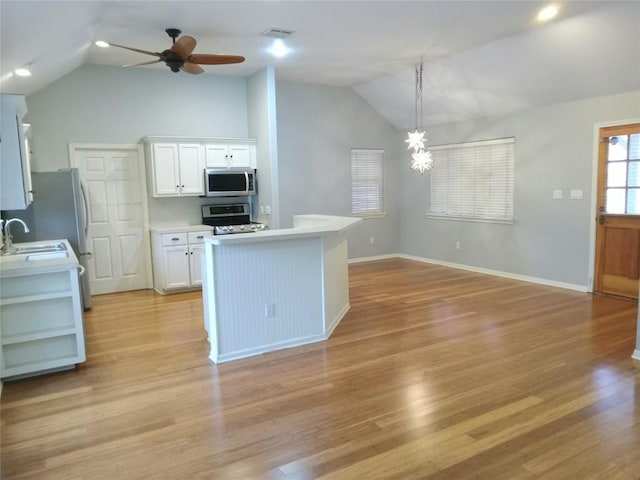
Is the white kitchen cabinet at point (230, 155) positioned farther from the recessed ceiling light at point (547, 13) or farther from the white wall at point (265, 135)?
the recessed ceiling light at point (547, 13)

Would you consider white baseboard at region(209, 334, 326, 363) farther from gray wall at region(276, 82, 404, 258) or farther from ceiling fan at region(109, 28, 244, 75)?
gray wall at region(276, 82, 404, 258)

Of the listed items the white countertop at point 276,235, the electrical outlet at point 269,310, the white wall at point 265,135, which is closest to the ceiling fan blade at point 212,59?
the white countertop at point 276,235

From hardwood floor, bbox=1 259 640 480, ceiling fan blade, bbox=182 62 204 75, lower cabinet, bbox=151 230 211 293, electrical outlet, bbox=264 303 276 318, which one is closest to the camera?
hardwood floor, bbox=1 259 640 480

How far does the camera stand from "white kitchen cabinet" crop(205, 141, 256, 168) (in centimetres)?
640

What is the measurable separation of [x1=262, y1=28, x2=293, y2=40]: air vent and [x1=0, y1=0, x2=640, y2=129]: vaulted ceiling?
0.26ft

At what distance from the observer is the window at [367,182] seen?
810cm

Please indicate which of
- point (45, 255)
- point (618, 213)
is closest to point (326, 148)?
point (618, 213)

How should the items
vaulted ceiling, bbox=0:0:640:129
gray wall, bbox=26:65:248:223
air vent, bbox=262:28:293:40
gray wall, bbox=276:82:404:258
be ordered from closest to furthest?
vaulted ceiling, bbox=0:0:640:129 < air vent, bbox=262:28:293:40 < gray wall, bbox=26:65:248:223 < gray wall, bbox=276:82:404:258

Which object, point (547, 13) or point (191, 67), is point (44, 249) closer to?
point (191, 67)

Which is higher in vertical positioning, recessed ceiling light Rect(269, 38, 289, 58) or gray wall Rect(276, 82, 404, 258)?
recessed ceiling light Rect(269, 38, 289, 58)

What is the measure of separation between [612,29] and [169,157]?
5.32 m

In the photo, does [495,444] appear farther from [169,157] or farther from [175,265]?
[169,157]

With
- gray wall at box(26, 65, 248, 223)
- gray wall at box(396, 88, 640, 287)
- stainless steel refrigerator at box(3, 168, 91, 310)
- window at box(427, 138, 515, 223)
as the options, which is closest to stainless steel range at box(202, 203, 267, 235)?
gray wall at box(26, 65, 248, 223)

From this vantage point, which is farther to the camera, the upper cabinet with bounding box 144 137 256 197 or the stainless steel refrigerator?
the upper cabinet with bounding box 144 137 256 197
